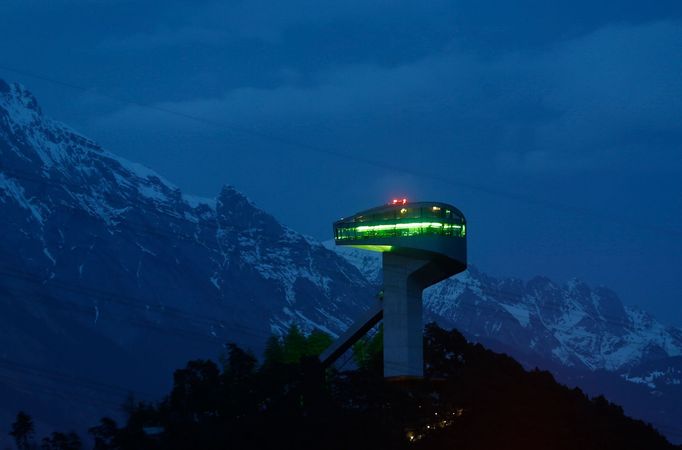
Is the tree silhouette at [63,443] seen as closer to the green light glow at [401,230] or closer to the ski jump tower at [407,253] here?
the ski jump tower at [407,253]

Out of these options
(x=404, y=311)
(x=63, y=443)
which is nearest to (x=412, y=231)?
(x=404, y=311)

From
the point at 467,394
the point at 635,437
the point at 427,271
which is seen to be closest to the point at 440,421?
the point at 467,394

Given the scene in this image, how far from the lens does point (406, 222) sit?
167 metres

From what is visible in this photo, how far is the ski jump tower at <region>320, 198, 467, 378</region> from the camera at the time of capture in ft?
546

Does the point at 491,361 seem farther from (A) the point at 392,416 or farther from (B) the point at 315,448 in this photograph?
(B) the point at 315,448

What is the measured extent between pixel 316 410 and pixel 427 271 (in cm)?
2627

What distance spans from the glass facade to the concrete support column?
431 centimetres

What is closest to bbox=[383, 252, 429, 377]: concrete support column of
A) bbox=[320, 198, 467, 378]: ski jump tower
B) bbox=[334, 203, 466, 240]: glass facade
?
bbox=[320, 198, 467, 378]: ski jump tower

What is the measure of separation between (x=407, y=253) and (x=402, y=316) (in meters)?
7.90

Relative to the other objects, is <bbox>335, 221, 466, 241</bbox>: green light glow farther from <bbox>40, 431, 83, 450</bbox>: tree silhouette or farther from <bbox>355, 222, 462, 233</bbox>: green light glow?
<bbox>40, 431, 83, 450</bbox>: tree silhouette

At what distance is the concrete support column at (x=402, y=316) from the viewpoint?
169625 millimetres

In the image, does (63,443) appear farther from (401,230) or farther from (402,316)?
(401,230)

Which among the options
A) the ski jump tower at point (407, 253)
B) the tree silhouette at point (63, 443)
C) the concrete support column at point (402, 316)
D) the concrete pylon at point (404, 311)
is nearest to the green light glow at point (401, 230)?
the ski jump tower at point (407, 253)

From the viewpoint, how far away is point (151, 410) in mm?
168500
